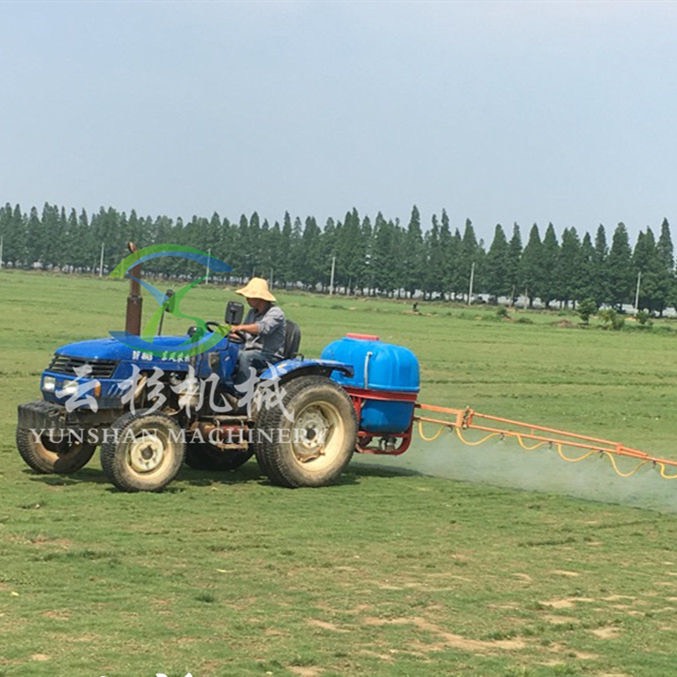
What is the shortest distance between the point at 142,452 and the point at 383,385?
10.1ft

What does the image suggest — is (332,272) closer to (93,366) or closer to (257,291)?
(257,291)

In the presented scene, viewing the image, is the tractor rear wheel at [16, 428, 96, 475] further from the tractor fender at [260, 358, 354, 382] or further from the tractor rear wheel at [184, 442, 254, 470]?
the tractor fender at [260, 358, 354, 382]

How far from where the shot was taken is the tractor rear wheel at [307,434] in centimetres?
1252

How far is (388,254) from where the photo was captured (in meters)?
153

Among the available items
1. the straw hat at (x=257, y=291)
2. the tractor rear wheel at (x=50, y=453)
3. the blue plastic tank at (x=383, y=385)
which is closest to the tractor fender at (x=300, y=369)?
the blue plastic tank at (x=383, y=385)

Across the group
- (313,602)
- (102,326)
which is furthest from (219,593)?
(102,326)

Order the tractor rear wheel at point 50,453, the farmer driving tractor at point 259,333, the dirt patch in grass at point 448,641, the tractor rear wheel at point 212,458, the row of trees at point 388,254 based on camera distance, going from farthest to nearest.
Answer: the row of trees at point 388,254 < the tractor rear wheel at point 212,458 < the farmer driving tractor at point 259,333 < the tractor rear wheel at point 50,453 < the dirt patch in grass at point 448,641

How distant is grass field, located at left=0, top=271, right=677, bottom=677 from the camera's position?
688 centimetres

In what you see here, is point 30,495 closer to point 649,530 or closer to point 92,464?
point 92,464

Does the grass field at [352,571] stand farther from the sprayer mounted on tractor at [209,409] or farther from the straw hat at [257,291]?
the straw hat at [257,291]

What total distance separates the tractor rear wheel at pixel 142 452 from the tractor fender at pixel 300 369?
4.49 ft

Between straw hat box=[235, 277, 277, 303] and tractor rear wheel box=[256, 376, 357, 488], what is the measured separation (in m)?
0.93

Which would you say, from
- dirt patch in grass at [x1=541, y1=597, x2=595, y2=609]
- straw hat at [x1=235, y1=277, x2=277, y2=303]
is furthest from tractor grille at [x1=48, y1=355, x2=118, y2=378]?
dirt patch in grass at [x1=541, y1=597, x2=595, y2=609]

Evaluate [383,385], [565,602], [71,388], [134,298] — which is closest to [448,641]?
[565,602]
